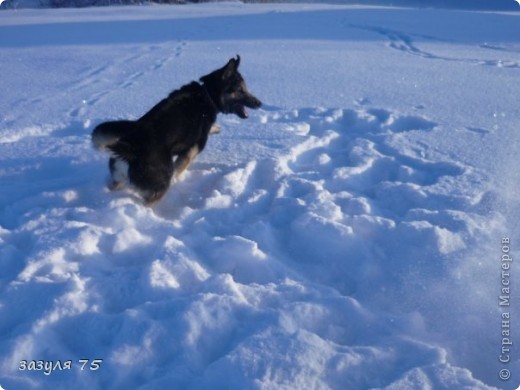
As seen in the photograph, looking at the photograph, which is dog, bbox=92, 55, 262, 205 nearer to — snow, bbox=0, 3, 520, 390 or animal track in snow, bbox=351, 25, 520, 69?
snow, bbox=0, 3, 520, 390

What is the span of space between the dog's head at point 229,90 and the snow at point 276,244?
0.41 m

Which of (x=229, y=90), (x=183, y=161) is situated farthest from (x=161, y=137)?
(x=229, y=90)

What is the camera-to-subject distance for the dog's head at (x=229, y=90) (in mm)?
4824

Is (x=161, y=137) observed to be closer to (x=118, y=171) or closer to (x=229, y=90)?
(x=118, y=171)

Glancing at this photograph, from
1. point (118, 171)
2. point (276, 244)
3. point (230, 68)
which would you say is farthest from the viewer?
point (230, 68)

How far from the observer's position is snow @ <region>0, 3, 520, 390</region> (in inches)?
96.0

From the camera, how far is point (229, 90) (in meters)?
4.98

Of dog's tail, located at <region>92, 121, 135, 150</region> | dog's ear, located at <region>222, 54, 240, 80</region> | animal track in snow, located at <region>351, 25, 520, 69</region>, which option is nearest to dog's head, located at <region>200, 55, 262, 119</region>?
dog's ear, located at <region>222, 54, 240, 80</region>

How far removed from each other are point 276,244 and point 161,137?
1324mm

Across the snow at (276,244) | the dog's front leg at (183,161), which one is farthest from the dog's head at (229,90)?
the dog's front leg at (183,161)

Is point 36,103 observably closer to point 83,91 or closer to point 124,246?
point 83,91

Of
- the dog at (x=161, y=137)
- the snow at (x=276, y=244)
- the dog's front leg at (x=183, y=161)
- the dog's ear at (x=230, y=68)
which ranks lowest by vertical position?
the snow at (x=276, y=244)

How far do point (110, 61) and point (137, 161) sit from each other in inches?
245

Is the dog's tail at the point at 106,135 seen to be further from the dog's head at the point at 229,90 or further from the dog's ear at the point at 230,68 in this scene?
the dog's ear at the point at 230,68
